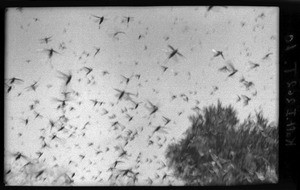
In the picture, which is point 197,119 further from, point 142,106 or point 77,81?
point 77,81

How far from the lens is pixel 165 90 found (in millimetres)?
1376

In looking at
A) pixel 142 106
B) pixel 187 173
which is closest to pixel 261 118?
pixel 187 173

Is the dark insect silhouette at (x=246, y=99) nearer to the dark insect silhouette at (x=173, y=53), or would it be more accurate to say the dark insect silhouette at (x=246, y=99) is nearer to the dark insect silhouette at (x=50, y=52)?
the dark insect silhouette at (x=173, y=53)

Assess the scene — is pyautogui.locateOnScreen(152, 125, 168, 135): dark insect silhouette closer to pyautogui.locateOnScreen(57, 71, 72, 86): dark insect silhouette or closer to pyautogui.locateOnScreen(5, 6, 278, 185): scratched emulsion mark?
pyautogui.locateOnScreen(5, 6, 278, 185): scratched emulsion mark

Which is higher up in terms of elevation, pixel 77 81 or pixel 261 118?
pixel 77 81

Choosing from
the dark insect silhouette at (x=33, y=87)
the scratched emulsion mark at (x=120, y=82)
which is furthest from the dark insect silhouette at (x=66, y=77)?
the dark insect silhouette at (x=33, y=87)

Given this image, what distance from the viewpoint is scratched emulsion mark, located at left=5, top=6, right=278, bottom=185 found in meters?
1.36

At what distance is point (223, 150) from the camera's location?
1388mm
